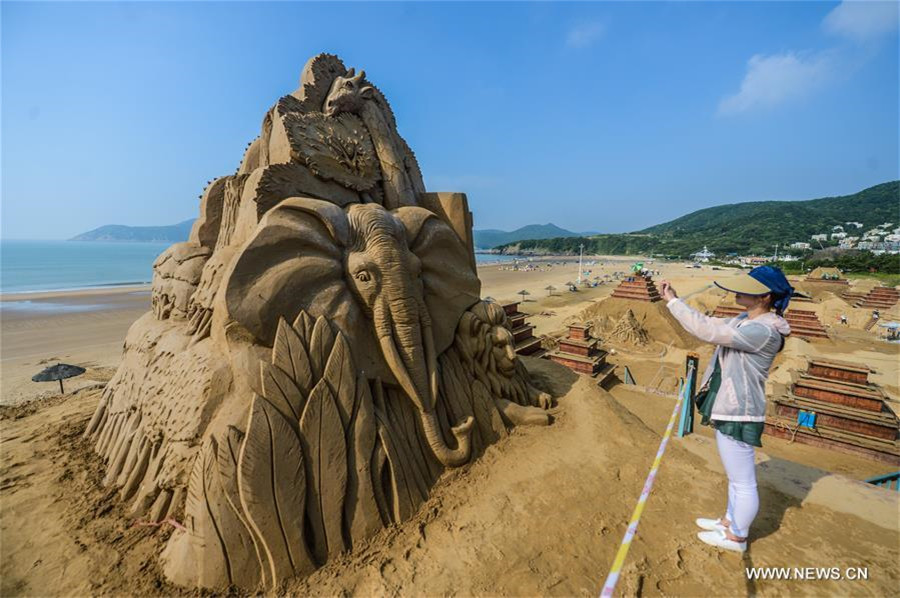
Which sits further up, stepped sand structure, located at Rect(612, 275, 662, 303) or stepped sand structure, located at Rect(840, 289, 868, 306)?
stepped sand structure, located at Rect(612, 275, 662, 303)

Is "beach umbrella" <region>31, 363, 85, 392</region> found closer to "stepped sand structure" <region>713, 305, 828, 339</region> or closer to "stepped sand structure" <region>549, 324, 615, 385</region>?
"stepped sand structure" <region>549, 324, 615, 385</region>

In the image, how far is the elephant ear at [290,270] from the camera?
324cm

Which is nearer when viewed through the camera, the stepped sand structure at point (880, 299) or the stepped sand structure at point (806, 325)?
the stepped sand structure at point (806, 325)

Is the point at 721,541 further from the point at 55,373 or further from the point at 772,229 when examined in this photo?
the point at 772,229

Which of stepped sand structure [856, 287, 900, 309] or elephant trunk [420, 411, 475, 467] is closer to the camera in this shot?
elephant trunk [420, 411, 475, 467]

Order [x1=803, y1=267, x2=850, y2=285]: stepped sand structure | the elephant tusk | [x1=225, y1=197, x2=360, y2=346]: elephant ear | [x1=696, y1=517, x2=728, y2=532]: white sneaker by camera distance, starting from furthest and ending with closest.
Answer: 1. [x1=803, y1=267, x2=850, y2=285]: stepped sand structure
2. the elephant tusk
3. [x1=225, y1=197, x2=360, y2=346]: elephant ear
4. [x1=696, y1=517, x2=728, y2=532]: white sneaker

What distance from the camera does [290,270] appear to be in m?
3.43

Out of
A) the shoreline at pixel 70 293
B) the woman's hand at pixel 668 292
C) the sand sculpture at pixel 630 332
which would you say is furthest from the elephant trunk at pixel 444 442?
the shoreline at pixel 70 293

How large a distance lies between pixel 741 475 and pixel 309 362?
3654 millimetres

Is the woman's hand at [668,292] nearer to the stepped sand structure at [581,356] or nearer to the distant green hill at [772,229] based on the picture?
the stepped sand structure at [581,356]

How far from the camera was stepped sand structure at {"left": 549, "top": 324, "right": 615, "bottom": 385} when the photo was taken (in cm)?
1012

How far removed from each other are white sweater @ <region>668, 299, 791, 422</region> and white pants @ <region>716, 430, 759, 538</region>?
24 centimetres

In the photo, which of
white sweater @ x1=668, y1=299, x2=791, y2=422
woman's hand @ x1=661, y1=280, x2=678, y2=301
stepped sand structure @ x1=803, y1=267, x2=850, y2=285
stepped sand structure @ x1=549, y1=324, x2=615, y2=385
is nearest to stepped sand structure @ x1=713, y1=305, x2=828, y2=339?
stepped sand structure @ x1=549, y1=324, x2=615, y2=385

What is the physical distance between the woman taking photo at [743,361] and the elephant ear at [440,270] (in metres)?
2.56
